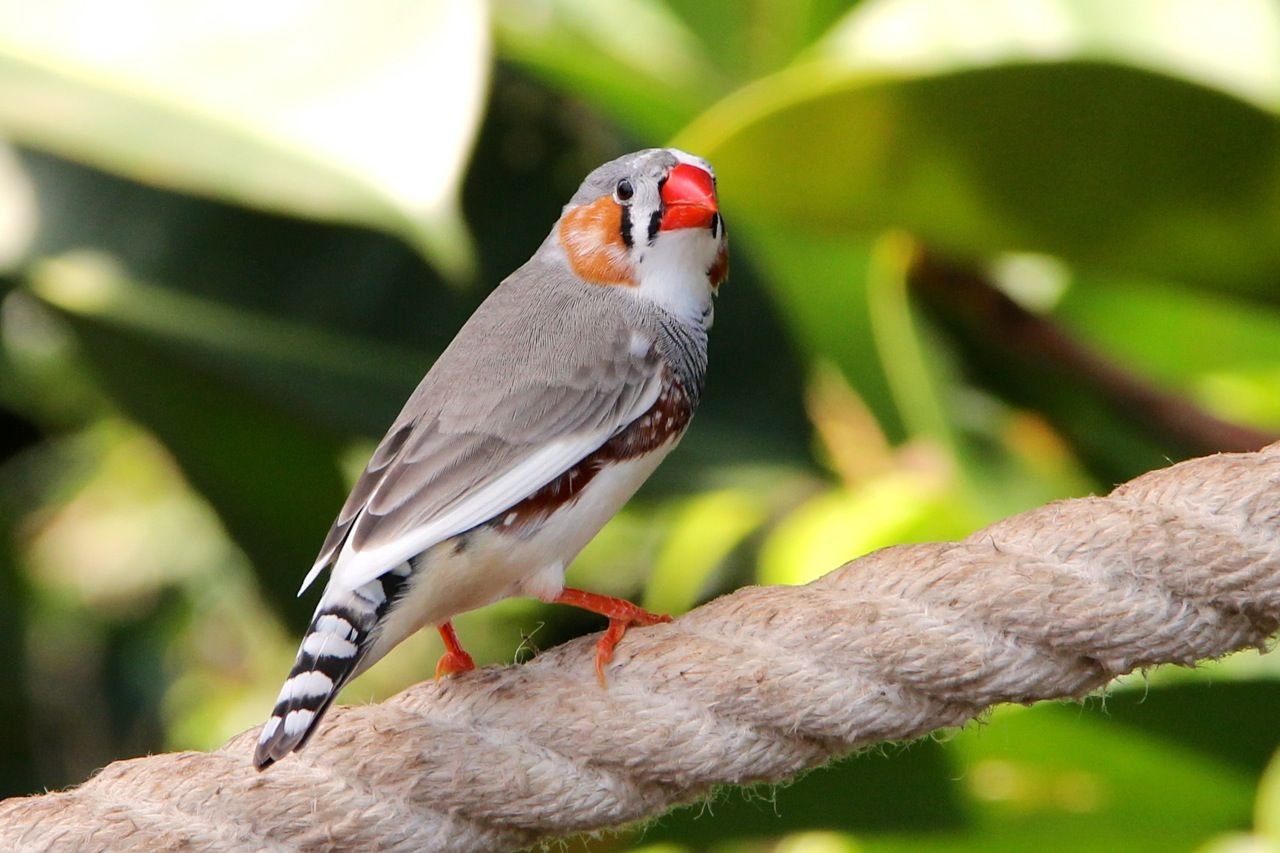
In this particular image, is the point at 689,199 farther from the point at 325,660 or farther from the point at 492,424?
the point at 325,660

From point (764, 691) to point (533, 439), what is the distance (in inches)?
17.5

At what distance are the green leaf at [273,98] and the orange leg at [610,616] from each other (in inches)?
19.8

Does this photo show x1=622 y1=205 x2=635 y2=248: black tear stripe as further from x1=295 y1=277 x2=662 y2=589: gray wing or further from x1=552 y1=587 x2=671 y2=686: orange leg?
x1=552 y1=587 x2=671 y2=686: orange leg

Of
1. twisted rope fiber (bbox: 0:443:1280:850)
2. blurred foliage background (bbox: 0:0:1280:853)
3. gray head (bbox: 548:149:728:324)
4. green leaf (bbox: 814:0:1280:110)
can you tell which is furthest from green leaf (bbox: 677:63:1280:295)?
twisted rope fiber (bbox: 0:443:1280:850)

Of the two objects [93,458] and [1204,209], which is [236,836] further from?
[93,458]

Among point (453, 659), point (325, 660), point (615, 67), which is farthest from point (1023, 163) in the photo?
point (325, 660)

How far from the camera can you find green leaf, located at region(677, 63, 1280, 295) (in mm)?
2145

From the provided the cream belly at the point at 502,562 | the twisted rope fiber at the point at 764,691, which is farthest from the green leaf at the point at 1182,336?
the twisted rope fiber at the point at 764,691

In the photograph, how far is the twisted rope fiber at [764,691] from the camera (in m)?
1.39

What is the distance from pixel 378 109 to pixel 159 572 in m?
2.95

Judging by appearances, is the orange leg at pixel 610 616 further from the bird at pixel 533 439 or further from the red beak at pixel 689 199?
the red beak at pixel 689 199

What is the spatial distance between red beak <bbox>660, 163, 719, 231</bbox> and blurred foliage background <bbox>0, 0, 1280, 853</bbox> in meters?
0.19

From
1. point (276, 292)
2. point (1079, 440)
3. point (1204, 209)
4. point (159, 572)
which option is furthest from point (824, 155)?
point (159, 572)

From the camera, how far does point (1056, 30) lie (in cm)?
279
